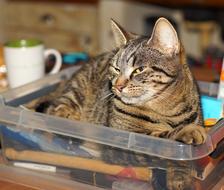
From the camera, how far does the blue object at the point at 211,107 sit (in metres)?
1.08

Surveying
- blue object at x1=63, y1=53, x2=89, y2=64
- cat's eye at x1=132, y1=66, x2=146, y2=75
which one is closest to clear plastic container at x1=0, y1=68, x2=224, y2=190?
cat's eye at x1=132, y1=66, x2=146, y2=75

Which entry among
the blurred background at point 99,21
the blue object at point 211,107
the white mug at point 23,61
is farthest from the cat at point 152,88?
the blurred background at point 99,21

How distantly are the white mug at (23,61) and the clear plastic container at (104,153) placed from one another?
0.55 feet

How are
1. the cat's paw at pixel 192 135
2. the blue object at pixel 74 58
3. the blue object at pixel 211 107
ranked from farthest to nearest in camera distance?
the blue object at pixel 74 58
the blue object at pixel 211 107
the cat's paw at pixel 192 135

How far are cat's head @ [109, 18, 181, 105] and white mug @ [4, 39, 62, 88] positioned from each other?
1.19 feet

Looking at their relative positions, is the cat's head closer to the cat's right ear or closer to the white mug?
the cat's right ear

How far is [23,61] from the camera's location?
121cm

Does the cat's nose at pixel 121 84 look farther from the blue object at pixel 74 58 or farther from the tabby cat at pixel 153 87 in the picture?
the blue object at pixel 74 58

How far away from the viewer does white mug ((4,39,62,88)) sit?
1205 mm

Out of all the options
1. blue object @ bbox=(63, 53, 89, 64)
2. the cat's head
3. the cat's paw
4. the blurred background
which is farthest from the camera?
the blurred background

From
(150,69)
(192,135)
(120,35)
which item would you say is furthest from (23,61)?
(192,135)

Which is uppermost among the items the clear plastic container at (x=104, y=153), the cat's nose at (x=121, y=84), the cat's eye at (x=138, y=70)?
the cat's eye at (x=138, y=70)

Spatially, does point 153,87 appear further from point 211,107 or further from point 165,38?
point 211,107

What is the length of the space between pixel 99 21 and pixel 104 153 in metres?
2.03
